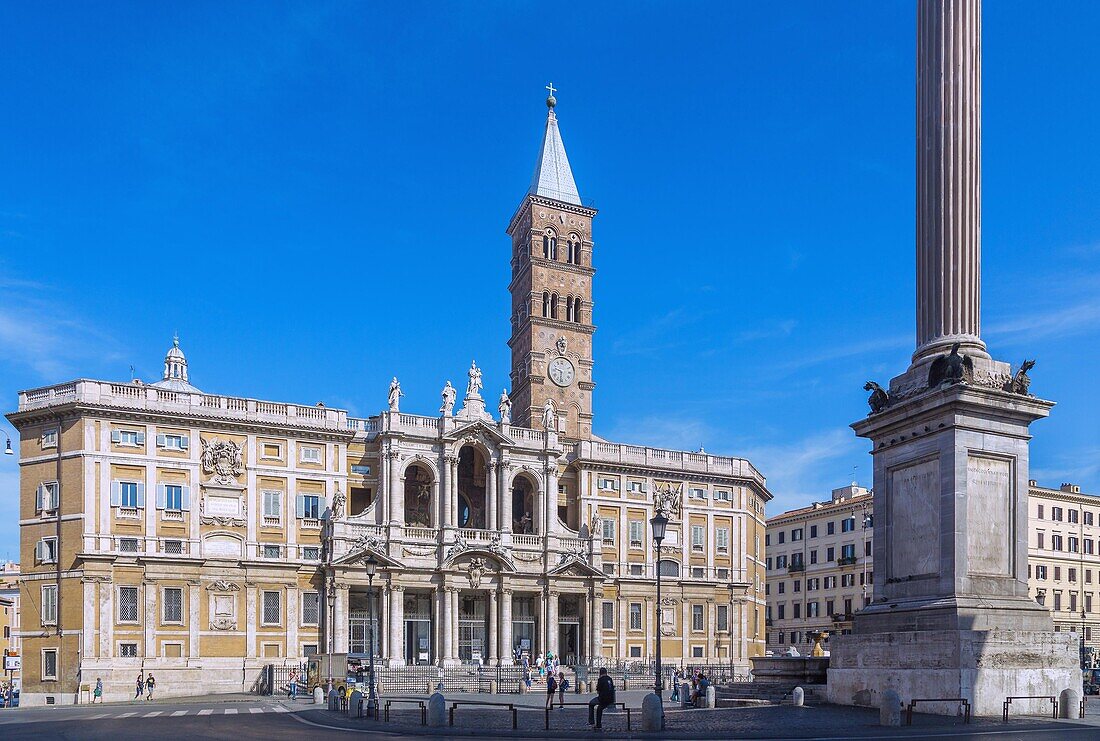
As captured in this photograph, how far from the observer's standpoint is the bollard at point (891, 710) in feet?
73.2

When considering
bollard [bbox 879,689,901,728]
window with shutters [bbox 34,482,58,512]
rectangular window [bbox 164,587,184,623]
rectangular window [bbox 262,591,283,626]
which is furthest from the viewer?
rectangular window [bbox 262,591,283,626]

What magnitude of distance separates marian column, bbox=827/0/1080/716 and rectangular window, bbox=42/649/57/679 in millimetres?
45809

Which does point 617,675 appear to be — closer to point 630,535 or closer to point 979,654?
point 630,535

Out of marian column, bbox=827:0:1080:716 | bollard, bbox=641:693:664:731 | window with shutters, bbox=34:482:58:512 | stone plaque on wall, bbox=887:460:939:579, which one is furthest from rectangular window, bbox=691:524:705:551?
bollard, bbox=641:693:664:731

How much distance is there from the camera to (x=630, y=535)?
A: 7525cm

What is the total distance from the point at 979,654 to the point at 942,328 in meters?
7.71

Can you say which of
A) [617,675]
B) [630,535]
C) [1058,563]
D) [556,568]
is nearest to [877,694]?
[617,675]

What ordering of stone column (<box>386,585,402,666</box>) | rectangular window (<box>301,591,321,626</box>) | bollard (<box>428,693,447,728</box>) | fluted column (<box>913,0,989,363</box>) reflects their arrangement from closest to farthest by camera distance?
fluted column (<box>913,0,989,363</box>)
bollard (<box>428,693,447,728</box>)
rectangular window (<box>301,591,321,626</box>)
stone column (<box>386,585,402,666</box>)

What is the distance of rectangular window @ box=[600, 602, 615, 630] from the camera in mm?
72750

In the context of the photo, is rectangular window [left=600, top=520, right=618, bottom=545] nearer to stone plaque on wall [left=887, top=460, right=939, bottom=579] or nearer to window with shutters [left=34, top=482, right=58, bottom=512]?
window with shutters [left=34, top=482, right=58, bottom=512]

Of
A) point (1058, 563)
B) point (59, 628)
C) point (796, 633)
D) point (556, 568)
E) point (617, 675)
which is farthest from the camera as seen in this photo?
point (796, 633)

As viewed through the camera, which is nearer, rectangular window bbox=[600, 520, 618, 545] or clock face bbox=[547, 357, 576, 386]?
rectangular window bbox=[600, 520, 618, 545]

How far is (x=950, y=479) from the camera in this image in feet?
79.8

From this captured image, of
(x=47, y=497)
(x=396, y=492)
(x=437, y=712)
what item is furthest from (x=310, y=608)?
(x=437, y=712)
